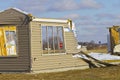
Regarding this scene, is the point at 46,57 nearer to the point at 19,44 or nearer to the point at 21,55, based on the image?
the point at 21,55

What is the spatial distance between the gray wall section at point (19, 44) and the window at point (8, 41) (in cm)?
22

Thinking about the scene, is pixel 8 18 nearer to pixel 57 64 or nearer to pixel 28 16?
pixel 28 16

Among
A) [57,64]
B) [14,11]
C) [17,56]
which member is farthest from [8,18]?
[57,64]

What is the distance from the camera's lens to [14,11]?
75.5 feet

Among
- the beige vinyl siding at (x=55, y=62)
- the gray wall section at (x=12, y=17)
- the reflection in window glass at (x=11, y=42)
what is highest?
the gray wall section at (x=12, y=17)

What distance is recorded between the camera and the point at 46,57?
76.0ft

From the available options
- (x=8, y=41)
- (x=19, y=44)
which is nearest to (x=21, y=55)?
(x=19, y=44)

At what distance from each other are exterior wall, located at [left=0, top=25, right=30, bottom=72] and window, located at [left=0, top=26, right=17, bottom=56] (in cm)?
25

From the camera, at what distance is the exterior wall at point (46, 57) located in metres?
22.6

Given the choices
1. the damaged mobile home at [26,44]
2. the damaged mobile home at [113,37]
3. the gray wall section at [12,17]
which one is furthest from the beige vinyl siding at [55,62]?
the damaged mobile home at [113,37]

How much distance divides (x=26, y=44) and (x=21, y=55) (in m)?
0.63

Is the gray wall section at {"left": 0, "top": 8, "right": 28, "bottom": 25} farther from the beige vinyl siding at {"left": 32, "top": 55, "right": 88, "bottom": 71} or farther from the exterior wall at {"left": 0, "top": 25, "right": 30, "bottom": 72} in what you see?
the beige vinyl siding at {"left": 32, "top": 55, "right": 88, "bottom": 71}

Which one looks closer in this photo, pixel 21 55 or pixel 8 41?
pixel 21 55

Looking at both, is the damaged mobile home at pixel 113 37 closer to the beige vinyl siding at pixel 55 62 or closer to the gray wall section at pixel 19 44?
the beige vinyl siding at pixel 55 62
